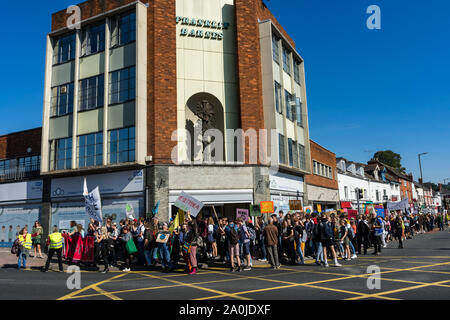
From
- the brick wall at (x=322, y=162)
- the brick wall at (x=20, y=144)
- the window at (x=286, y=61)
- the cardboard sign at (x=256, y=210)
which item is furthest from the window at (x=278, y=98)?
the brick wall at (x=20, y=144)

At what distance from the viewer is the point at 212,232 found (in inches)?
547

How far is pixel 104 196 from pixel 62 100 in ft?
23.3

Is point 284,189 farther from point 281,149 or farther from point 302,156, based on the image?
point 302,156

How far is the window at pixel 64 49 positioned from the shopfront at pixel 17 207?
26.2 feet

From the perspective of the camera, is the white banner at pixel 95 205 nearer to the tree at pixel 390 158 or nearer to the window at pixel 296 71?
the window at pixel 296 71

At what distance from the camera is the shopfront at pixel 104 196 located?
58.0 feet

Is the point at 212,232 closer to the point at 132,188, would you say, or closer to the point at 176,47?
the point at 132,188

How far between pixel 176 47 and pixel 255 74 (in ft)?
15.8

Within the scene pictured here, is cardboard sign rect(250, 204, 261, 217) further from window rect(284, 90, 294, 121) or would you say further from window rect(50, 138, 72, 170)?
window rect(50, 138, 72, 170)

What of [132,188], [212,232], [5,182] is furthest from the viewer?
[5,182]

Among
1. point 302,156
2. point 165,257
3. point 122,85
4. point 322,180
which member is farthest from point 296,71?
point 165,257

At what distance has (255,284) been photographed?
8.50 m

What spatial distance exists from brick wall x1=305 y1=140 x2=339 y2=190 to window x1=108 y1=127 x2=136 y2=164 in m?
14.8

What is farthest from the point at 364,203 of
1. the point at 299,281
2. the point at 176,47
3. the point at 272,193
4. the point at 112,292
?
the point at 112,292
